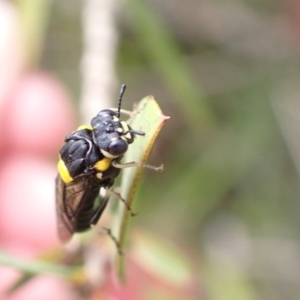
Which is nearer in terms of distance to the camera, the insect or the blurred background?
the insect

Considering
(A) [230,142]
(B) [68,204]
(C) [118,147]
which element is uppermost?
(C) [118,147]

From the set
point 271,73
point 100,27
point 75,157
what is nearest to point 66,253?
point 75,157

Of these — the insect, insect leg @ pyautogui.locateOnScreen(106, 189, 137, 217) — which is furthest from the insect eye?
insect leg @ pyautogui.locateOnScreen(106, 189, 137, 217)

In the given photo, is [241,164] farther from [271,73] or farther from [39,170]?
[39,170]

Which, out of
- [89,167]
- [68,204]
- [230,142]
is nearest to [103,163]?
[89,167]

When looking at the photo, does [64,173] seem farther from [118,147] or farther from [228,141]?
[228,141]

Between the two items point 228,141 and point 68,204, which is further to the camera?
point 228,141

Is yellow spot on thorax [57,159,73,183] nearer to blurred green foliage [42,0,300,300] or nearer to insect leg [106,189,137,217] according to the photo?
insect leg [106,189,137,217]
